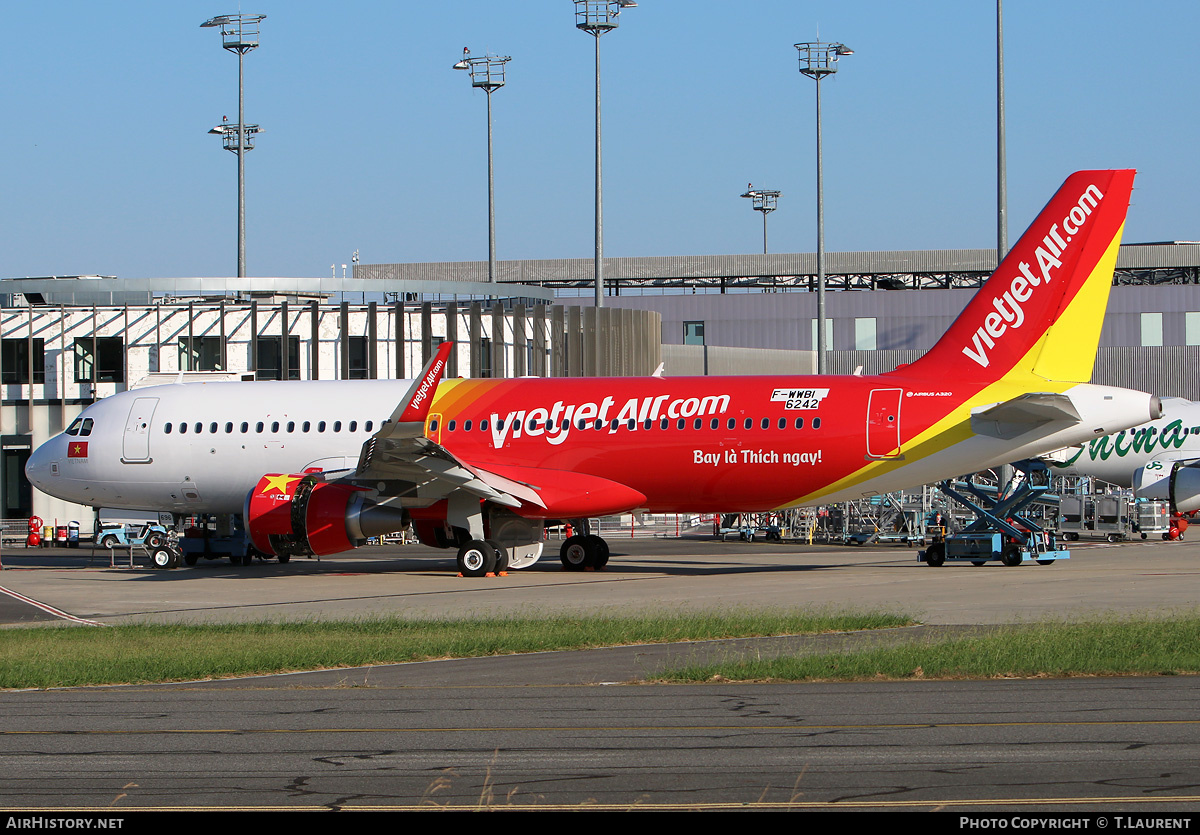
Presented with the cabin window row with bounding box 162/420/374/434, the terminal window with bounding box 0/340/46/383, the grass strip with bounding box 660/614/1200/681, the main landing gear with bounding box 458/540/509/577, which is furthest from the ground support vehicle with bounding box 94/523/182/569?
the grass strip with bounding box 660/614/1200/681

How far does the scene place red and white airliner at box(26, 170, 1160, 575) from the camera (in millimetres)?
25094

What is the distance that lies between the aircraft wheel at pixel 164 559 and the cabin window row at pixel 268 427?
289cm

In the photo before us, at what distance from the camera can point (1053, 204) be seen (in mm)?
25328

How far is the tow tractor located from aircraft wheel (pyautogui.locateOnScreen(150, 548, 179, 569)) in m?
16.9

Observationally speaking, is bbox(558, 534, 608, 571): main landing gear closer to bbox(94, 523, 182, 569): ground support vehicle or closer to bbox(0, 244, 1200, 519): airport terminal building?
bbox(94, 523, 182, 569): ground support vehicle

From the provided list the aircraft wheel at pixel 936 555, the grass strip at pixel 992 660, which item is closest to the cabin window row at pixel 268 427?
the aircraft wheel at pixel 936 555

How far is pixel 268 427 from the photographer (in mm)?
29266

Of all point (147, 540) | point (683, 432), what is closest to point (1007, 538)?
point (683, 432)

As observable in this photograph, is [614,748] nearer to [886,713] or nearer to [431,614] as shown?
[886,713]

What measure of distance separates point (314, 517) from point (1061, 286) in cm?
1495

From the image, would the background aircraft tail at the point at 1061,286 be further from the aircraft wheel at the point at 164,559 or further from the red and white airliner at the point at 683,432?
the aircraft wheel at the point at 164,559

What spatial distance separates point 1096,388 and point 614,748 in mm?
18666

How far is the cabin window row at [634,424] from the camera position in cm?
2603

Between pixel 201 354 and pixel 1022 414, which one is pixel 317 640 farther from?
pixel 201 354
